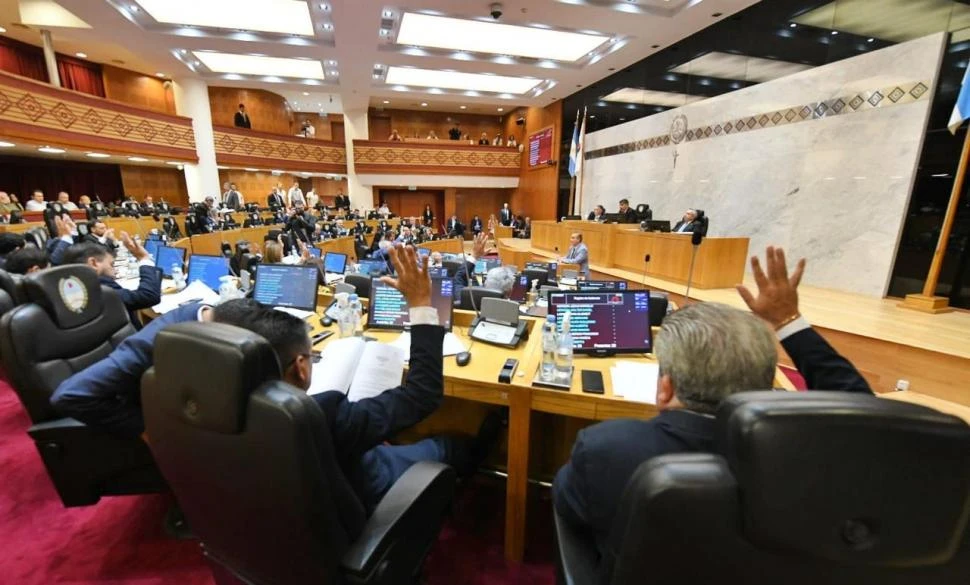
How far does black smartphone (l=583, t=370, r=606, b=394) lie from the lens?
73.0 inches

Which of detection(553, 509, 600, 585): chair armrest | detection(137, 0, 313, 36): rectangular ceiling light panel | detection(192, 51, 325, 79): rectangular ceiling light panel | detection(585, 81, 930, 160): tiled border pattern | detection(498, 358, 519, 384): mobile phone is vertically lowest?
detection(553, 509, 600, 585): chair armrest

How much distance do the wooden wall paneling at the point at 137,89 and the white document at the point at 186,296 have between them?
13866 mm

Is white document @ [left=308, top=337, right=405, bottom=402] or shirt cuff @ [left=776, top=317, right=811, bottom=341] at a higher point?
shirt cuff @ [left=776, top=317, right=811, bottom=341]

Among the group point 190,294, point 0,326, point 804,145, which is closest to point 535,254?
point 804,145

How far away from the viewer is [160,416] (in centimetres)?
96

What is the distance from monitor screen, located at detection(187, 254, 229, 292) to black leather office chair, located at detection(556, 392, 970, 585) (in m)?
4.39

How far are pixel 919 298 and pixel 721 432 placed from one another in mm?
7055

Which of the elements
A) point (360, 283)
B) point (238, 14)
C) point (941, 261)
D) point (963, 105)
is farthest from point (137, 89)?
point (941, 261)

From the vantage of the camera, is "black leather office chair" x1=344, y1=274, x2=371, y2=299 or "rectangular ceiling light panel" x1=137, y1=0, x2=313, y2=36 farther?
"rectangular ceiling light panel" x1=137, y1=0, x2=313, y2=36

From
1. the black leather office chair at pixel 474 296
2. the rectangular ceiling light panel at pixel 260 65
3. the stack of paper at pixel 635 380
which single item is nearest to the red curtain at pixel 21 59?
the rectangular ceiling light panel at pixel 260 65

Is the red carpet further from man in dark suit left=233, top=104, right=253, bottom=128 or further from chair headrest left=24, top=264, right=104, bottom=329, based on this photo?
man in dark suit left=233, top=104, right=253, bottom=128

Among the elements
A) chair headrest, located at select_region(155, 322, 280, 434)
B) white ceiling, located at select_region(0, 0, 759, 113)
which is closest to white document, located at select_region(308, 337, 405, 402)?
chair headrest, located at select_region(155, 322, 280, 434)

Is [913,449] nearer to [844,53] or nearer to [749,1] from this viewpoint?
[844,53]

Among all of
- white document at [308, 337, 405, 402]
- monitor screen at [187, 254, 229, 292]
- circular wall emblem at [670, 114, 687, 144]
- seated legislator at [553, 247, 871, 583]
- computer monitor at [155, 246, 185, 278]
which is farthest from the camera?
circular wall emblem at [670, 114, 687, 144]
